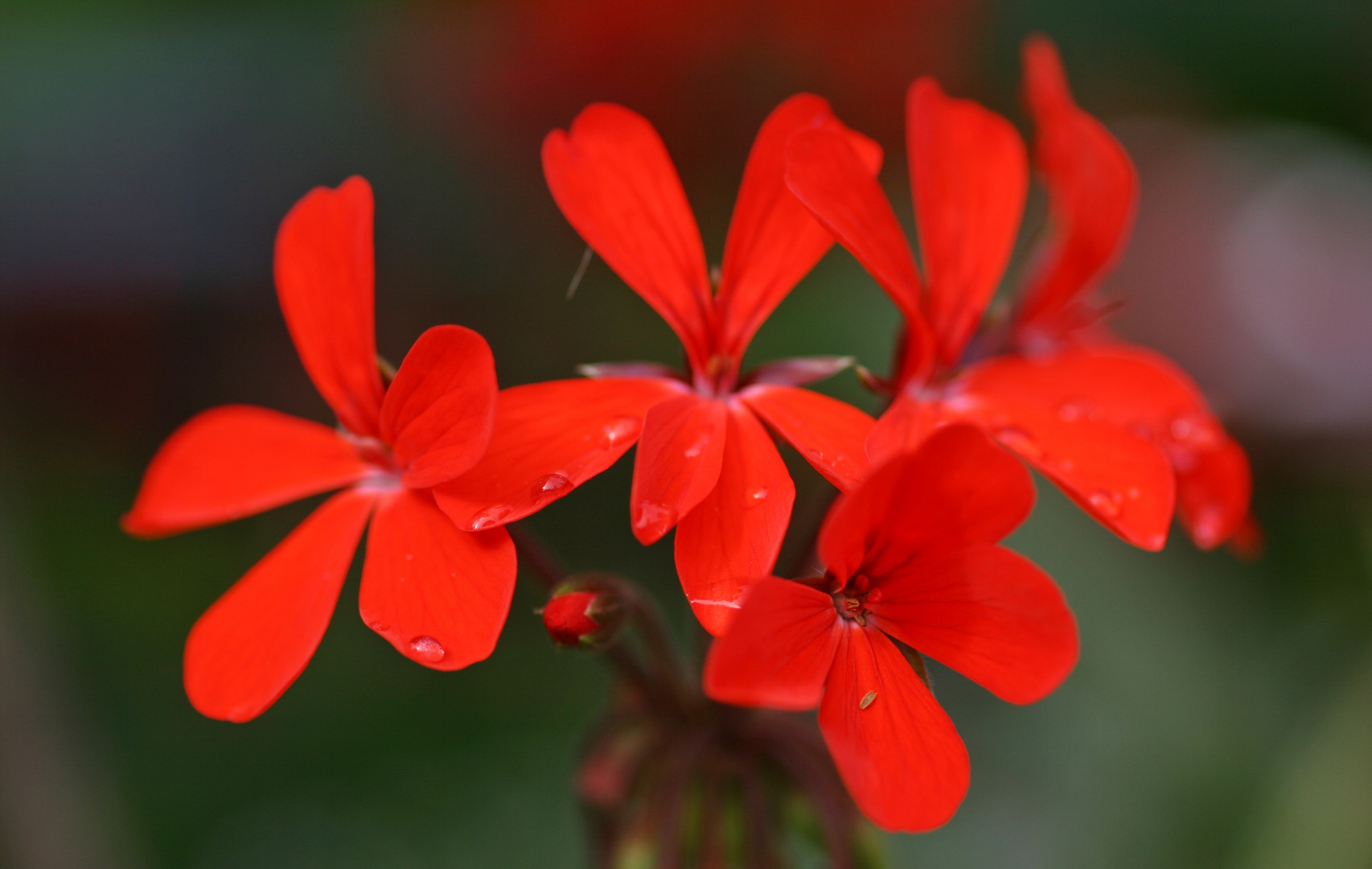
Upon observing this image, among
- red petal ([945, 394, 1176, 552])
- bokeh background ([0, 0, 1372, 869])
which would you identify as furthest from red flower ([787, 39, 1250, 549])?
bokeh background ([0, 0, 1372, 869])

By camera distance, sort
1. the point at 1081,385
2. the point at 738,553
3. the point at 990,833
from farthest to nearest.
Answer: the point at 990,833 → the point at 1081,385 → the point at 738,553

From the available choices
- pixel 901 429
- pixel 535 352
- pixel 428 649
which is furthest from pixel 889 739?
pixel 535 352

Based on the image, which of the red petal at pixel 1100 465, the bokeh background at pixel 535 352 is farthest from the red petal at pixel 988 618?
the bokeh background at pixel 535 352

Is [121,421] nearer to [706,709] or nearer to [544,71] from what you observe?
[544,71]

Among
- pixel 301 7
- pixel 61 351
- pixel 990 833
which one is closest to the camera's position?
pixel 990 833

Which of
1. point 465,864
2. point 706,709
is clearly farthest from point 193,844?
point 706,709

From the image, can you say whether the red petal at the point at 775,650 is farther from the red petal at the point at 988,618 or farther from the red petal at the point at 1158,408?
the red petal at the point at 1158,408

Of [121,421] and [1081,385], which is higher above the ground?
[1081,385]
